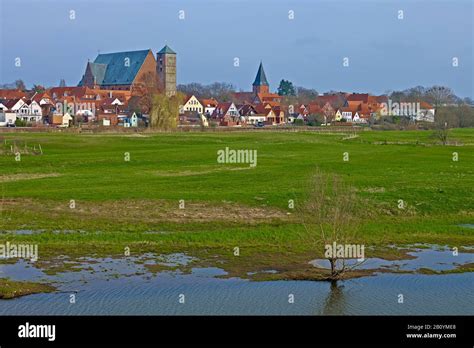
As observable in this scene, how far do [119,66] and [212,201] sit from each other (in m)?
164

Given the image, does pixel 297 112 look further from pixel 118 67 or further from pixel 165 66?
pixel 118 67

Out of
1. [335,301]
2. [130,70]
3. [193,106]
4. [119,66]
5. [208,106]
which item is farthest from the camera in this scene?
[119,66]

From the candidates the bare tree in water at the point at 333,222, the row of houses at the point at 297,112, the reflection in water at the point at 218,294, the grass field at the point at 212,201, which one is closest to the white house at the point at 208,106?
the row of houses at the point at 297,112

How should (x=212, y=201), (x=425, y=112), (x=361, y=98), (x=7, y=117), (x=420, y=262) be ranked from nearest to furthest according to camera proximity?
(x=420, y=262)
(x=212, y=201)
(x=7, y=117)
(x=425, y=112)
(x=361, y=98)

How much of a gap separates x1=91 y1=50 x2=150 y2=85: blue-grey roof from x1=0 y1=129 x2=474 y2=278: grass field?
127m

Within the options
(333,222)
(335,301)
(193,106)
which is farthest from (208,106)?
(335,301)

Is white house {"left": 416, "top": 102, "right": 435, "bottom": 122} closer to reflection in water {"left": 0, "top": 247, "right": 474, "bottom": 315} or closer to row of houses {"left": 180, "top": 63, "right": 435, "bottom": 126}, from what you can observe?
row of houses {"left": 180, "top": 63, "right": 435, "bottom": 126}

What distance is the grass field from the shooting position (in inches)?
1078

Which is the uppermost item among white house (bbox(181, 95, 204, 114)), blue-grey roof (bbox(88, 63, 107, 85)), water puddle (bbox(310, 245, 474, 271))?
blue-grey roof (bbox(88, 63, 107, 85))

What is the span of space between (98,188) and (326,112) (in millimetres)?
134164

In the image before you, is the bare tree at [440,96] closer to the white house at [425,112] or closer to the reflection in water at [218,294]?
the white house at [425,112]

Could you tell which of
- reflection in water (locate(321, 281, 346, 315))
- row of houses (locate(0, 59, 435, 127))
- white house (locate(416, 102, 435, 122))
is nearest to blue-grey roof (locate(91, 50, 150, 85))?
row of houses (locate(0, 59, 435, 127))

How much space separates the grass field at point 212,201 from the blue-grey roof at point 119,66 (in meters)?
127

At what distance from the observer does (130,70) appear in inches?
7387
